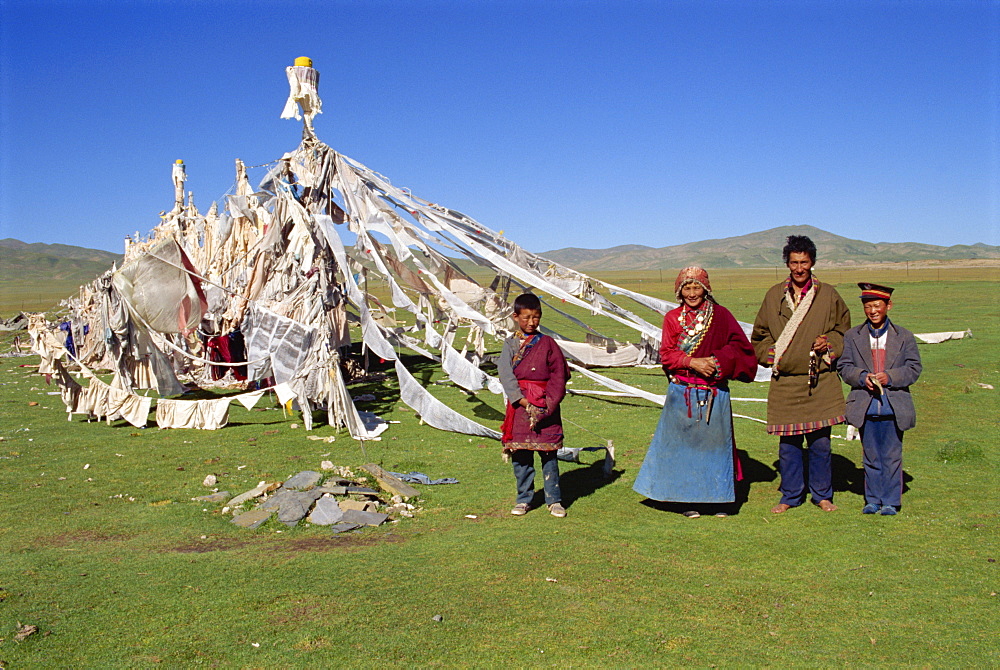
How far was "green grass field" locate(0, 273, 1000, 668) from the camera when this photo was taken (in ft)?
12.6

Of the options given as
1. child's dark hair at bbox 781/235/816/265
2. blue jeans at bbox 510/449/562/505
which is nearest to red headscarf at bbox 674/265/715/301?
child's dark hair at bbox 781/235/816/265

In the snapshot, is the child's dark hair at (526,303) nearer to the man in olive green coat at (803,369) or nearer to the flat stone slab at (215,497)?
the man in olive green coat at (803,369)

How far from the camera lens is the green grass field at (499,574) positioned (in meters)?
3.83

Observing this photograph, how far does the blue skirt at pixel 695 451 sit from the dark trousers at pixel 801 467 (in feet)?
1.67

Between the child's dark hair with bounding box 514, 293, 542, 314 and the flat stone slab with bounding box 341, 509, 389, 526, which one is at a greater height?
the child's dark hair with bounding box 514, 293, 542, 314

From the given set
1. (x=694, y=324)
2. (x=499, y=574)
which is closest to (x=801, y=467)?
(x=694, y=324)

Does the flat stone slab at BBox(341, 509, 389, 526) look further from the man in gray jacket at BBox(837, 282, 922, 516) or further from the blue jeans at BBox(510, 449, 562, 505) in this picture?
the man in gray jacket at BBox(837, 282, 922, 516)

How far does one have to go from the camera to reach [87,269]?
195375mm

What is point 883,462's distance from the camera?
5797mm

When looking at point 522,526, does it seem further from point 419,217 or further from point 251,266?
point 251,266

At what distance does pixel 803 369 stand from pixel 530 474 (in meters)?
2.23

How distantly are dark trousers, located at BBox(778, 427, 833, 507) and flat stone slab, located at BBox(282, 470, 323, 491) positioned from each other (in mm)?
3789

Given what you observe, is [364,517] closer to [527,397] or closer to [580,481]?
[527,397]

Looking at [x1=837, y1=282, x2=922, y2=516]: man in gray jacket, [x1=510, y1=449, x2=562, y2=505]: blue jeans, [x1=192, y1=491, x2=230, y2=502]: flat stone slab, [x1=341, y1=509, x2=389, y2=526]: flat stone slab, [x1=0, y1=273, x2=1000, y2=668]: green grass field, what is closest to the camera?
[x1=0, y1=273, x2=1000, y2=668]: green grass field
